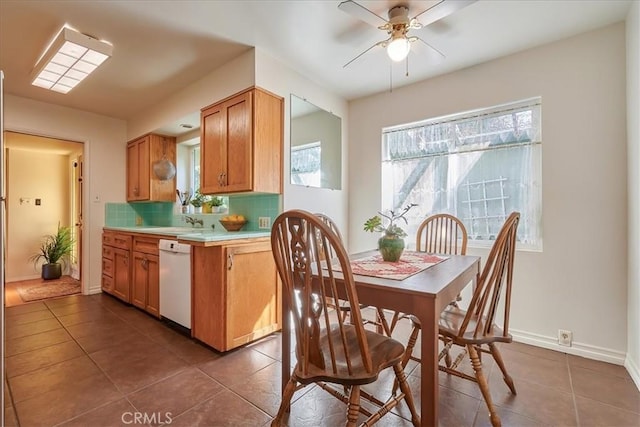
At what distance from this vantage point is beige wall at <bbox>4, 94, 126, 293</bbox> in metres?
3.52

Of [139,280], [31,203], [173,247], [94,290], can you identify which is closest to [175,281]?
[173,247]

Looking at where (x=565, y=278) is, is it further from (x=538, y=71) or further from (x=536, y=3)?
(x=536, y=3)

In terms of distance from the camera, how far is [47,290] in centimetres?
411

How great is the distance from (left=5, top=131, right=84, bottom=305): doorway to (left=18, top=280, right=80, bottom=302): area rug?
0.30 m

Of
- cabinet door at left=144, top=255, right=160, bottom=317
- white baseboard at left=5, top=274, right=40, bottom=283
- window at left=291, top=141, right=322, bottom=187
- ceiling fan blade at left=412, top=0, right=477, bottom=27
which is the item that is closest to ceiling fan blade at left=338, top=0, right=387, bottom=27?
ceiling fan blade at left=412, top=0, right=477, bottom=27

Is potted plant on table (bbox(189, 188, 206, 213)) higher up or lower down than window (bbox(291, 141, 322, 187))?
lower down

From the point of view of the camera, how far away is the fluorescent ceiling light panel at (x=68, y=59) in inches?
87.8

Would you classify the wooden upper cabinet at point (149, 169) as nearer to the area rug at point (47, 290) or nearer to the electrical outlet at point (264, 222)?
the area rug at point (47, 290)

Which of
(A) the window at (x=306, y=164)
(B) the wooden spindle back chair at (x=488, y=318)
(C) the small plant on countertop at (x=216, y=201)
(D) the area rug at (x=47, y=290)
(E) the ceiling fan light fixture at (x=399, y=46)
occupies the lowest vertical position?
(D) the area rug at (x=47, y=290)

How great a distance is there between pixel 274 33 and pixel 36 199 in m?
5.39

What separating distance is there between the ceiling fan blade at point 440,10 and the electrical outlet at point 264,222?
1945 millimetres

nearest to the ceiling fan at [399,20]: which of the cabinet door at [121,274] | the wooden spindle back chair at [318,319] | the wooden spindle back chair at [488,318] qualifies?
the wooden spindle back chair at [488,318]

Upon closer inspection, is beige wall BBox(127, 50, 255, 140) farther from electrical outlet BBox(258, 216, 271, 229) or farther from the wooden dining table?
the wooden dining table

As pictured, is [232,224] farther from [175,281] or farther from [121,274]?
[121,274]
